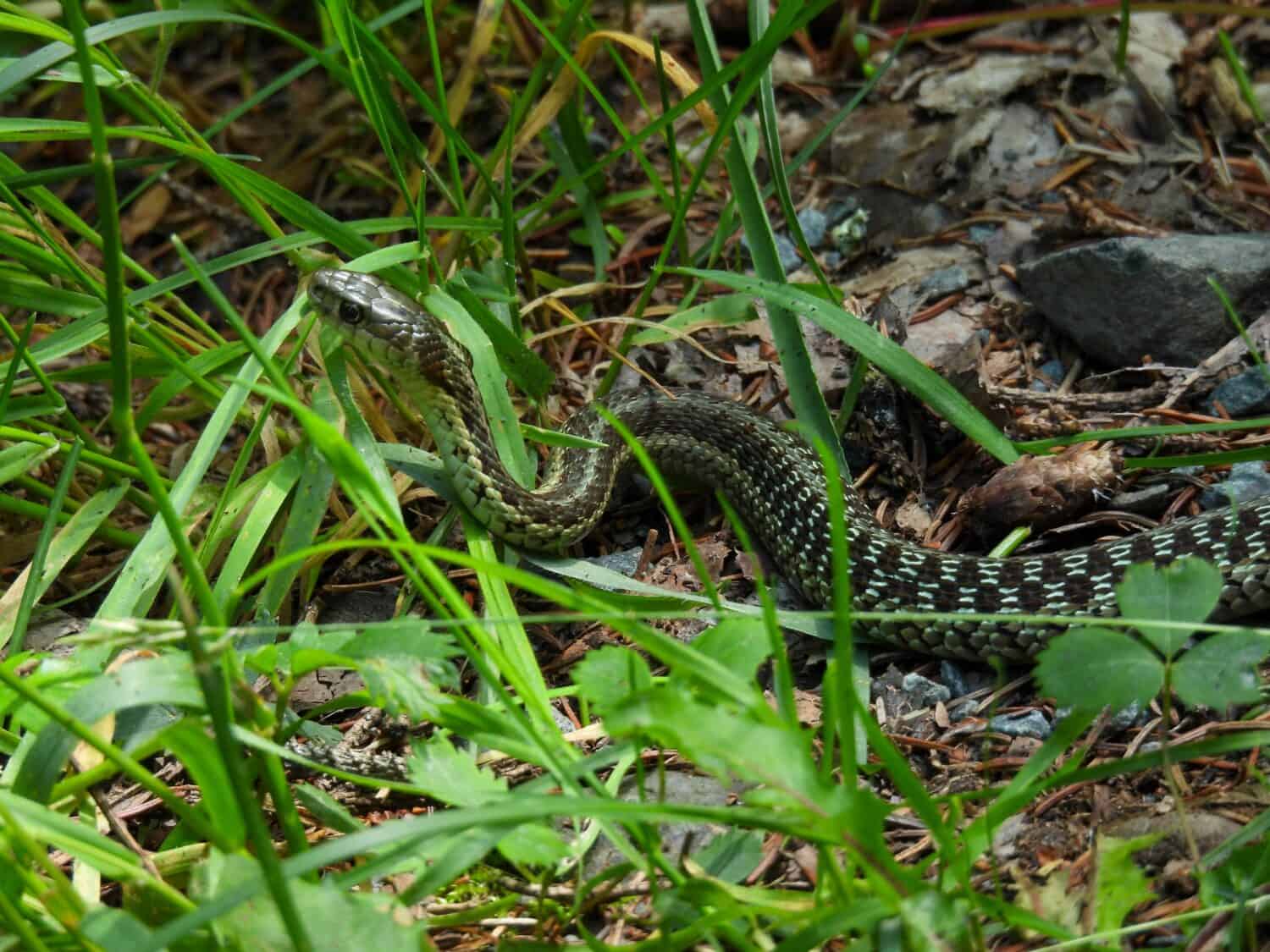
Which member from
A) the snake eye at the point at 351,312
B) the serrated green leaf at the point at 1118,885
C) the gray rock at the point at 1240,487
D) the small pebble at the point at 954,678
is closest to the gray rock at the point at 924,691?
the small pebble at the point at 954,678

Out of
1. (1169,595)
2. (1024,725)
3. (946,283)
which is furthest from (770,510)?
(1169,595)

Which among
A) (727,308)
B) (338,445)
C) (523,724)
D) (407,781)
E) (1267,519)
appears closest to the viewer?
(338,445)

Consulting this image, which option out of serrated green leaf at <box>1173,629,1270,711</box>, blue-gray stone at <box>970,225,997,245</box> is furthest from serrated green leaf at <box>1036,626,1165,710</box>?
blue-gray stone at <box>970,225,997,245</box>

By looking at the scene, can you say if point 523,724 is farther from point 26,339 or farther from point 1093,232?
point 1093,232

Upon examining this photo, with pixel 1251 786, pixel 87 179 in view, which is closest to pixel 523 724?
pixel 1251 786

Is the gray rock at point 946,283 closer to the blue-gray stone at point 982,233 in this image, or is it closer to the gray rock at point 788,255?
the blue-gray stone at point 982,233

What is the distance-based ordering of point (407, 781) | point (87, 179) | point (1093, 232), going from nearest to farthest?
point (407, 781)
point (1093, 232)
point (87, 179)
